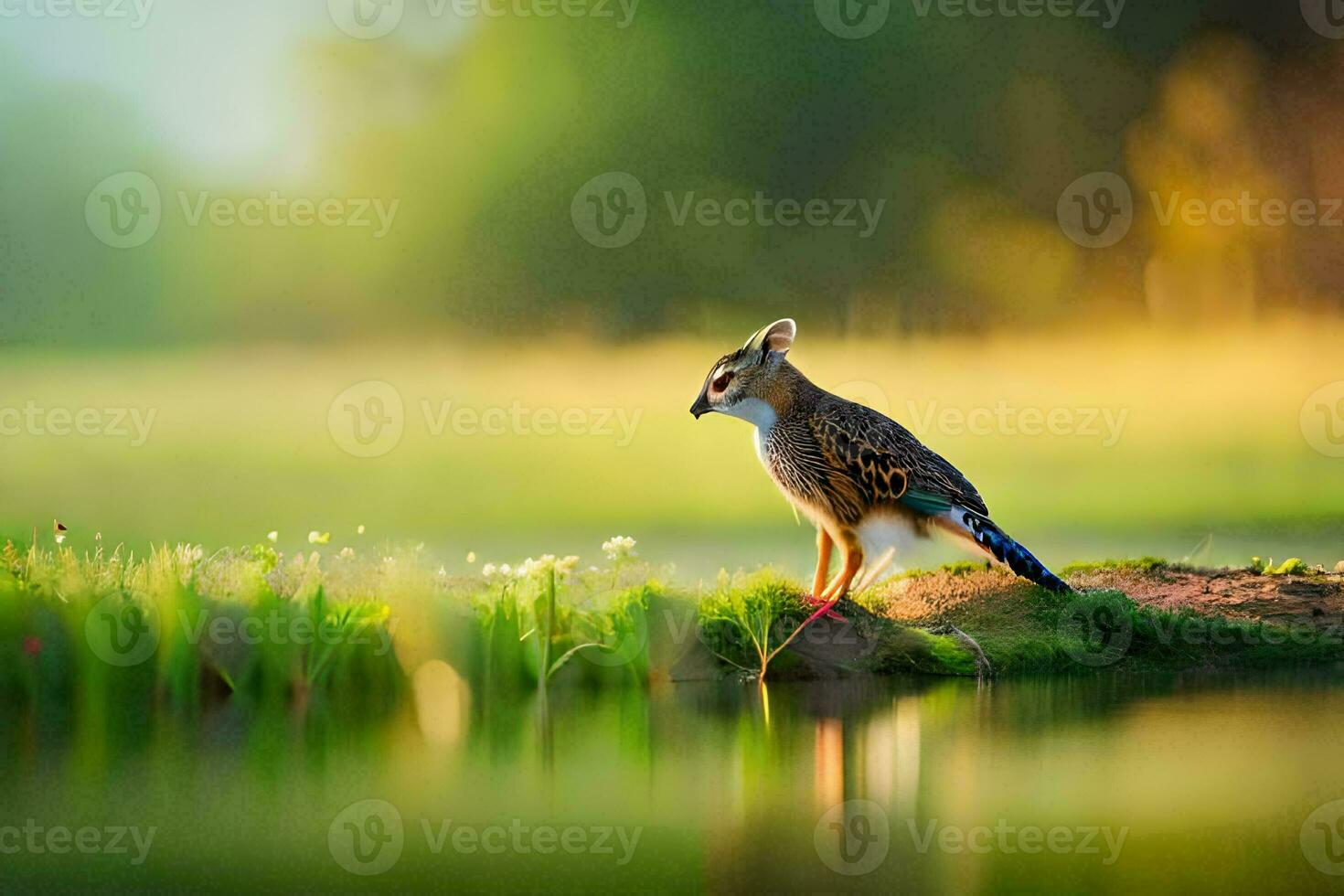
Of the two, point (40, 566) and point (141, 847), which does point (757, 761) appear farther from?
point (40, 566)

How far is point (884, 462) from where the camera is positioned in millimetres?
4984

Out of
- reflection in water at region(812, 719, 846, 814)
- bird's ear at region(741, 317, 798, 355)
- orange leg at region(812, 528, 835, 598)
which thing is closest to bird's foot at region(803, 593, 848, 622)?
orange leg at region(812, 528, 835, 598)

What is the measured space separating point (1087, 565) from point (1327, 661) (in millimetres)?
954

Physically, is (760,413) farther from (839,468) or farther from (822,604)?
(822,604)

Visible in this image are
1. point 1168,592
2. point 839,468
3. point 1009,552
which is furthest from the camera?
point 1168,592

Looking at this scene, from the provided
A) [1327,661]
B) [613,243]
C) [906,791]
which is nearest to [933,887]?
[906,791]

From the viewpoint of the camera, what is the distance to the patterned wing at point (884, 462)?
4.96 metres

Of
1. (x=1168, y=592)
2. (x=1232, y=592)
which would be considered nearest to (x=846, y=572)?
(x=1168, y=592)

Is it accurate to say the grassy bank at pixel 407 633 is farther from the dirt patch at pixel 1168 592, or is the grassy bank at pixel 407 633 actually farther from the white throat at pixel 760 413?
the white throat at pixel 760 413

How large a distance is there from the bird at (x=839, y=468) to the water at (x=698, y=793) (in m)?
0.56

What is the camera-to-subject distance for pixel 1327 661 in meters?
5.45

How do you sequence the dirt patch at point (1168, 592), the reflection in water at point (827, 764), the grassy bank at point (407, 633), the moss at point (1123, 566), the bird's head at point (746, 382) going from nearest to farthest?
the reflection in water at point (827, 764)
the grassy bank at point (407, 633)
the bird's head at point (746, 382)
the dirt patch at point (1168, 592)
the moss at point (1123, 566)

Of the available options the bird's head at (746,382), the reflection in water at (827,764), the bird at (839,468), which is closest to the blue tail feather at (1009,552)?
the bird at (839,468)

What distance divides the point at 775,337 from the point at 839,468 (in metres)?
0.53
